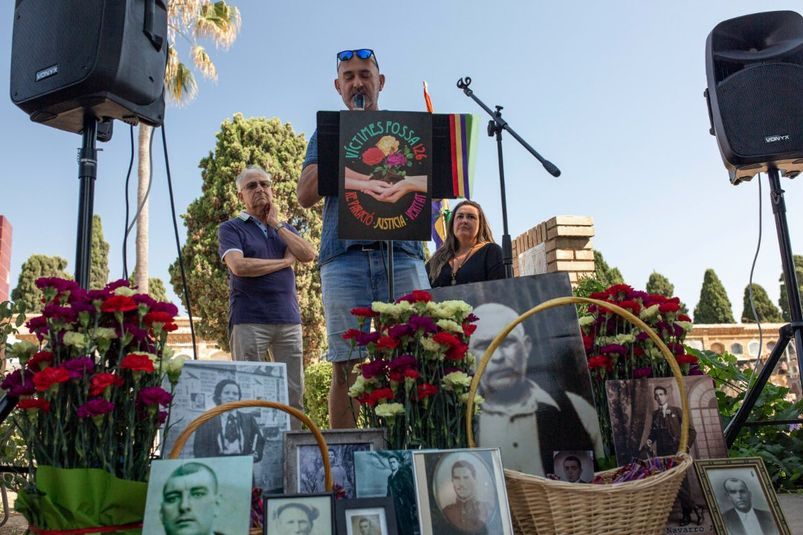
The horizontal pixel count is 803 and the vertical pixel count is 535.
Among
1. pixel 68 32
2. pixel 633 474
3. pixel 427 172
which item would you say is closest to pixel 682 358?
pixel 633 474

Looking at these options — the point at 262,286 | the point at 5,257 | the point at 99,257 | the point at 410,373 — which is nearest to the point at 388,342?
the point at 410,373

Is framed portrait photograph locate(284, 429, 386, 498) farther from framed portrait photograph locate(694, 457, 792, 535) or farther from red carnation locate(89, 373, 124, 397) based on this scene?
framed portrait photograph locate(694, 457, 792, 535)

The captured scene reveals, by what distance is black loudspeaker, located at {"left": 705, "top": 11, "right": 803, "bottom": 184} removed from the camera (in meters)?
2.18

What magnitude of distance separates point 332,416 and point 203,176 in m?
11.5

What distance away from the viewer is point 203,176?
12.7 meters

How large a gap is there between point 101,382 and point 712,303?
90.2 feet

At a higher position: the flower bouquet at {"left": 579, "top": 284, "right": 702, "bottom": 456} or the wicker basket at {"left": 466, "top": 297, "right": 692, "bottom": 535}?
the flower bouquet at {"left": 579, "top": 284, "right": 702, "bottom": 456}

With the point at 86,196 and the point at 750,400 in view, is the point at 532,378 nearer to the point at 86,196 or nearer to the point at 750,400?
the point at 750,400

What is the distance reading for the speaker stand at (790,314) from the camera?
1.87 meters

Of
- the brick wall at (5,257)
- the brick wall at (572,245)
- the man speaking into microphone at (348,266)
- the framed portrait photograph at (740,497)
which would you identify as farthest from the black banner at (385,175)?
the brick wall at (5,257)

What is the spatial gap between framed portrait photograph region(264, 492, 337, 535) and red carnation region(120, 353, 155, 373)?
0.99 feet

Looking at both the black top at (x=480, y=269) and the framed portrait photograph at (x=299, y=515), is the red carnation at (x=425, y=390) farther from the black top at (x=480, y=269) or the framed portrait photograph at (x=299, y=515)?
the black top at (x=480, y=269)

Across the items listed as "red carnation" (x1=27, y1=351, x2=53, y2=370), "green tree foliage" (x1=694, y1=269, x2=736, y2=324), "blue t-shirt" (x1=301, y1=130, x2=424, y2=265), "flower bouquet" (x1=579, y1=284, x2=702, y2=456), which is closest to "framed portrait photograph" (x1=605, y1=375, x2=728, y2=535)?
"flower bouquet" (x1=579, y1=284, x2=702, y2=456)

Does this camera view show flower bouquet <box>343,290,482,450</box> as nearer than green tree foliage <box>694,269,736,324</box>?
Yes
